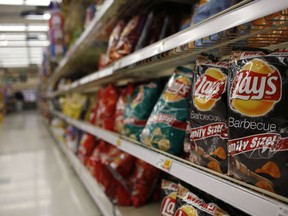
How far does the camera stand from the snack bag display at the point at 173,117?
1.03 metres

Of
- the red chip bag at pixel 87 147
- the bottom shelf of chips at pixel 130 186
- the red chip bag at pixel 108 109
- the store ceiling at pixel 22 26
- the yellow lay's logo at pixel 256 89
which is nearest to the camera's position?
the yellow lay's logo at pixel 256 89

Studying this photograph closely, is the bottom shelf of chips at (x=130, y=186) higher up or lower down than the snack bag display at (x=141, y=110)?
lower down

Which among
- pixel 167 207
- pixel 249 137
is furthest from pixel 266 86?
pixel 167 207

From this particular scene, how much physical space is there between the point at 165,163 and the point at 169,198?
8.7 inches

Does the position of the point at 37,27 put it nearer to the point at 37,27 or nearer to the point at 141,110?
the point at 37,27

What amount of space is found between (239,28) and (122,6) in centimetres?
93

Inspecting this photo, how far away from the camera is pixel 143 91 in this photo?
1.39 m

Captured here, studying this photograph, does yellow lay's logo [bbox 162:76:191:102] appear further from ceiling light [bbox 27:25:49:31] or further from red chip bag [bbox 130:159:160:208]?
ceiling light [bbox 27:25:49:31]

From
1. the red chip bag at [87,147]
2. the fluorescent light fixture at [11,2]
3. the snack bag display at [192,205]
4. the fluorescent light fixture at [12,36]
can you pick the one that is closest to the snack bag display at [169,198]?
the snack bag display at [192,205]

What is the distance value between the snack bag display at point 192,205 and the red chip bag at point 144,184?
499 mm

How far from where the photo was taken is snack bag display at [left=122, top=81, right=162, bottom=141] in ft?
4.37

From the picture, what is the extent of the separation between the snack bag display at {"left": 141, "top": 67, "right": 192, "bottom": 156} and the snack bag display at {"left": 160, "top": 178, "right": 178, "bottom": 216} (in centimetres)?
19

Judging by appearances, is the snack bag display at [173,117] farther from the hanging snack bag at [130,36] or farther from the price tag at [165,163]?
the hanging snack bag at [130,36]

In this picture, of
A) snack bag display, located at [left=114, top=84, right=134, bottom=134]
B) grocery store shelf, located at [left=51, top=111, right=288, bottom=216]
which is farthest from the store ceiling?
grocery store shelf, located at [left=51, top=111, right=288, bottom=216]
